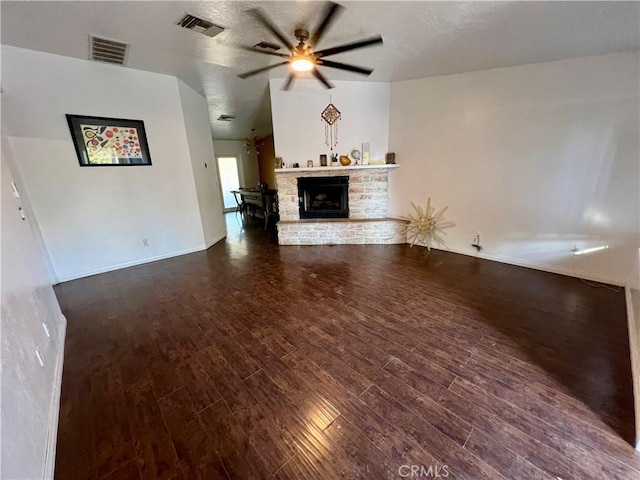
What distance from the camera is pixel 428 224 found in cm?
423

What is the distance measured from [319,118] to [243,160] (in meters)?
5.80

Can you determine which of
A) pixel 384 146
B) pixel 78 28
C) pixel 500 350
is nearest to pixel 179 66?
pixel 78 28

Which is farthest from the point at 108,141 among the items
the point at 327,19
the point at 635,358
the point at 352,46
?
the point at 635,358

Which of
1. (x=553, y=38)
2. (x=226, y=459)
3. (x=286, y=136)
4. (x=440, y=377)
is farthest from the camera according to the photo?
(x=286, y=136)

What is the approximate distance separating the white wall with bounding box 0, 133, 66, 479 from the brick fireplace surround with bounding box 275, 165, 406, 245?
10.4 feet

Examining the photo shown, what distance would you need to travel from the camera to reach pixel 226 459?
47.9 inches

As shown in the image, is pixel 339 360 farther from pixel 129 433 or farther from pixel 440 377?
pixel 129 433

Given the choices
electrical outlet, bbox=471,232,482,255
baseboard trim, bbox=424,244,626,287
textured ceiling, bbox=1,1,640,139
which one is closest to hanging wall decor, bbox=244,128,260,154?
textured ceiling, bbox=1,1,640,139

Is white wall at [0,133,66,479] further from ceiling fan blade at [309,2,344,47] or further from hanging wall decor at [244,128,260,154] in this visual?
hanging wall decor at [244,128,260,154]

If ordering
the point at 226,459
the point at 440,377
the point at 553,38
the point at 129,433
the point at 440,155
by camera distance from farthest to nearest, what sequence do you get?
the point at 440,155, the point at 553,38, the point at 440,377, the point at 129,433, the point at 226,459

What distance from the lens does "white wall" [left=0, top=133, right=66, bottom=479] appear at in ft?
3.32

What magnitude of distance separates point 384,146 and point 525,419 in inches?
161

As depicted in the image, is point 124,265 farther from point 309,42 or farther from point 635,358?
point 635,358

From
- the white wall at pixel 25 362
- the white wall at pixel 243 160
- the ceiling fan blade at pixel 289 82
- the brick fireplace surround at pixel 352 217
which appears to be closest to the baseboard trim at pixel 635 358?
the white wall at pixel 25 362
